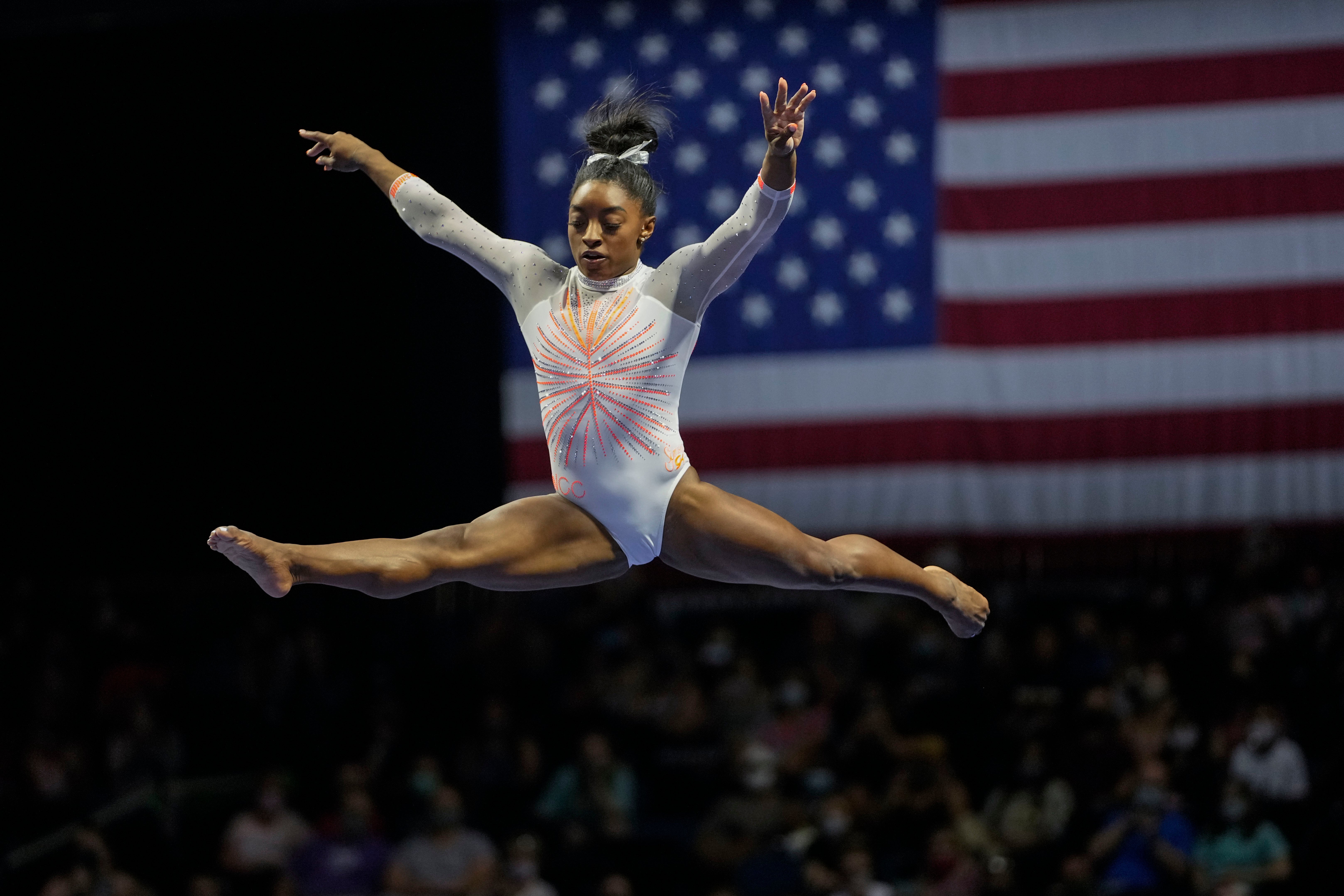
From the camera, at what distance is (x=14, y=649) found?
10664 millimetres

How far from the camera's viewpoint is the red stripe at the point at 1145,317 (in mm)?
9445

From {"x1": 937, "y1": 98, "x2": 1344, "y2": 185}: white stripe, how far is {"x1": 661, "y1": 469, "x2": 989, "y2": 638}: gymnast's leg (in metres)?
5.82

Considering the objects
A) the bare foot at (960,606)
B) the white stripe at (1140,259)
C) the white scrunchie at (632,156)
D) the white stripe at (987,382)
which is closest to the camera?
the white scrunchie at (632,156)

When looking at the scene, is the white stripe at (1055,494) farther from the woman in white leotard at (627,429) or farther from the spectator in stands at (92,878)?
the woman in white leotard at (627,429)

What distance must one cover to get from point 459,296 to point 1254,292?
5514mm

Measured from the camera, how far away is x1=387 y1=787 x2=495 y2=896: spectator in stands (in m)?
8.31

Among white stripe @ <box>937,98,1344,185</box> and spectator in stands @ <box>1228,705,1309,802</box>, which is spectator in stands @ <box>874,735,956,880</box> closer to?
spectator in stands @ <box>1228,705,1309,802</box>

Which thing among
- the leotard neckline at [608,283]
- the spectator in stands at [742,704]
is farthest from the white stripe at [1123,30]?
the leotard neckline at [608,283]

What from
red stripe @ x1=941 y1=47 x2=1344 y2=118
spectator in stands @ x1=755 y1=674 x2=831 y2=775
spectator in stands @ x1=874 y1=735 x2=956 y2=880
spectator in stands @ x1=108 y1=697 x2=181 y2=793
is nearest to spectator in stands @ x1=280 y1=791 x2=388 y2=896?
A: spectator in stands @ x1=108 y1=697 x2=181 y2=793

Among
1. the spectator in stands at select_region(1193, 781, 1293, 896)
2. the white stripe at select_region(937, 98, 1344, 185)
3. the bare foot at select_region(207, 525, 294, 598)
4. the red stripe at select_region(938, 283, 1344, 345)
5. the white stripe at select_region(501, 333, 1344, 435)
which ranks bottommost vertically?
the spectator in stands at select_region(1193, 781, 1293, 896)

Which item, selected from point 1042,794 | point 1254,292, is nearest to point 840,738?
point 1042,794

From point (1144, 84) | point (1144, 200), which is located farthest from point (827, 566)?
point (1144, 84)

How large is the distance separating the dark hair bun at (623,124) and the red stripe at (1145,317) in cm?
544

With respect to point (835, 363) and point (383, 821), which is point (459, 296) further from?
point (383, 821)
